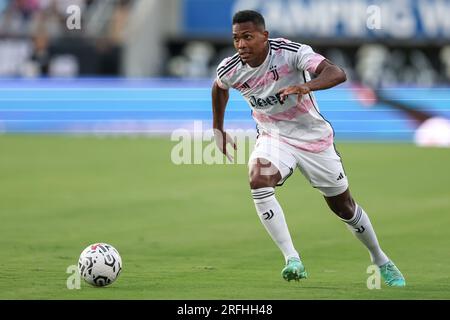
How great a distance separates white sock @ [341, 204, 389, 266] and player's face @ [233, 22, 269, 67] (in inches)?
68.2

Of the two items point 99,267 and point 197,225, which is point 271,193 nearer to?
point 99,267

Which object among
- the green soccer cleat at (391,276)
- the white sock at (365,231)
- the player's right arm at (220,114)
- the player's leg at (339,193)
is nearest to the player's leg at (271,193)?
the player's leg at (339,193)

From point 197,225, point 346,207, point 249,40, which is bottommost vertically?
point 197,225

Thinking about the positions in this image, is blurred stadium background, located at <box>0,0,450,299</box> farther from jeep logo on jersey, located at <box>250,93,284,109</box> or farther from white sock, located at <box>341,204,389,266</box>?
jeep logo on jersey, located at <box>250,93,284,109</box>

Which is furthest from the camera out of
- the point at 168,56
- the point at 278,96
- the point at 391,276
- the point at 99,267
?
the point at 168,56

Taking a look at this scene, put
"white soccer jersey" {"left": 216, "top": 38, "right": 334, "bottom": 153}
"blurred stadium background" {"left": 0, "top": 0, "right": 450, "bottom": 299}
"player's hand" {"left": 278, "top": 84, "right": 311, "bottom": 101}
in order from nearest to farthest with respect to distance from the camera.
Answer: "player's hand" {"left": 278, "top": 84, "right": 311, "bottom": 101}
"white soccer jersey" {"left": 216, "top": 38, "right": 334, "bottom": 153}
"blurred stadium background" {"left": 0, "top": 0, "right": 450, "bottom": 299}

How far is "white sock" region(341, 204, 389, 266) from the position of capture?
9.96 metres

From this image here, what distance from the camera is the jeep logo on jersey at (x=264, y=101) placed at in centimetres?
974

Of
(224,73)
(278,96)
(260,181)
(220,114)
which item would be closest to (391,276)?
(260,181)

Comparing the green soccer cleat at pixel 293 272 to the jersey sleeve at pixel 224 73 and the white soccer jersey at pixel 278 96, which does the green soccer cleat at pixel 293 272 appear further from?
the jersey sleeve at pixel 224 73

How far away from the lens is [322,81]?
9.17 metres

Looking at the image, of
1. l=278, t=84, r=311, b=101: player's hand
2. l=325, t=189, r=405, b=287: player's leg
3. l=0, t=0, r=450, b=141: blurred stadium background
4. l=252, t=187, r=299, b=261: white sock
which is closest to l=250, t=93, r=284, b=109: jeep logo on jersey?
l=278, t=84, r=311, b=101: player's hand

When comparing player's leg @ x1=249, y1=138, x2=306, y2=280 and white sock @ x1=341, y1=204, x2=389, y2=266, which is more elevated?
player's leg @ x1=249, y1=138, x2=306, y2=280

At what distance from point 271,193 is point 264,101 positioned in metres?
0.89
